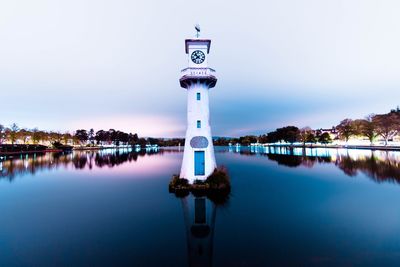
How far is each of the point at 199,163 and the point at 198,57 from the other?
8.46m

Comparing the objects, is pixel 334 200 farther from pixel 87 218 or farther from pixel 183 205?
pixel 87 218

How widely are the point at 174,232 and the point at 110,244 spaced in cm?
282

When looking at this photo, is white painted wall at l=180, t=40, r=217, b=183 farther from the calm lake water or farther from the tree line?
the tree line

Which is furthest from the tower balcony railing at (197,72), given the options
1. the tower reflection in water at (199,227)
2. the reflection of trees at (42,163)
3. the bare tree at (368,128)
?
the bare tree at (368,128)

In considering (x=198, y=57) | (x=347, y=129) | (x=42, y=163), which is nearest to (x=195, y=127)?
(x=198, y=57)

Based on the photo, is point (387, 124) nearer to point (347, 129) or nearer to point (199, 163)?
point (347, 129)

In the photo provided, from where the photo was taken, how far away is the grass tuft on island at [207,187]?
636 inches

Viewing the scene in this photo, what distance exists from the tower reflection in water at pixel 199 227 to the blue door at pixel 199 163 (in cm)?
207

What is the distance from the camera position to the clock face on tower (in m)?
16.8

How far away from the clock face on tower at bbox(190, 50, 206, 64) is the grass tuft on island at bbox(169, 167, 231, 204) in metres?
9.10

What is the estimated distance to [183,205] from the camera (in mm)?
13977

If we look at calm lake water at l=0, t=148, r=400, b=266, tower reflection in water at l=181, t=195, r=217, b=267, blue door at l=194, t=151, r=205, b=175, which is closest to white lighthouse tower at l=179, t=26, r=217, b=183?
blue door at l=194, t=151, r=205, b=175

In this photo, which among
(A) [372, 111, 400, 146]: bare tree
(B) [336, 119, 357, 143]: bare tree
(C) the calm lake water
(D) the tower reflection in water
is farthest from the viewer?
(B) [336, 119, 357, 143]: bare tree

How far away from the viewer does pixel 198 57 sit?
55.2 feet
